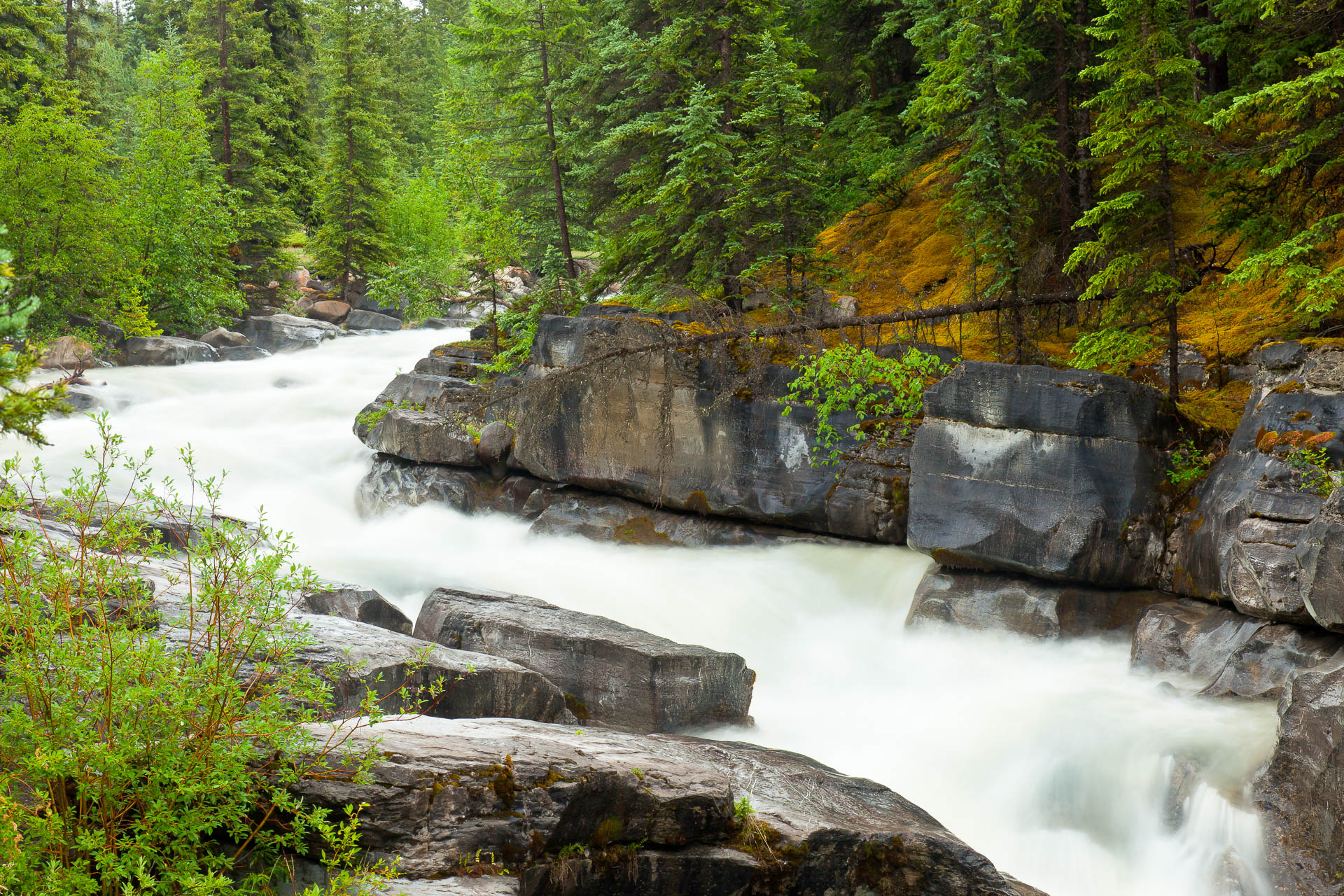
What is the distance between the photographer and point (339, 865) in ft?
14.4

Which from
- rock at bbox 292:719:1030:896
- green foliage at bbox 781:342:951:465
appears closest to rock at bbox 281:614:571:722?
rock at bbox 292:719:1030:896

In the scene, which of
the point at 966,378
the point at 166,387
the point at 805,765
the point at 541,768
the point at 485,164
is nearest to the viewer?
the point at 541,768

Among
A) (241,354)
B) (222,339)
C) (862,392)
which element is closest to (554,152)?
(862,392)

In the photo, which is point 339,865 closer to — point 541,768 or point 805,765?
point 541,768

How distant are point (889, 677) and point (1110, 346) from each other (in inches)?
184

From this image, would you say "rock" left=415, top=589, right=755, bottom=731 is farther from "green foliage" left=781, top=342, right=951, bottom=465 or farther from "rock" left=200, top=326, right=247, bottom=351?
"rock" left=200, top=326, right=247, bottom=351

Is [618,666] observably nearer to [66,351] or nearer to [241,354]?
[66,351]

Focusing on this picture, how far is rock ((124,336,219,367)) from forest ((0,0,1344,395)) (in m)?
0.90

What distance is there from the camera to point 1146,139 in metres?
9.32

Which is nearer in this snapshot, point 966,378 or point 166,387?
point 966,378

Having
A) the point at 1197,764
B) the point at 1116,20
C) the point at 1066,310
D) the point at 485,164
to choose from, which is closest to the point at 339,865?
the point at 1197,764

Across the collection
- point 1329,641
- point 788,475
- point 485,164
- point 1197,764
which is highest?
point 485,164

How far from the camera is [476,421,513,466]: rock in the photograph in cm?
1570

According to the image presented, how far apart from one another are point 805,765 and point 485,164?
82.4ft
